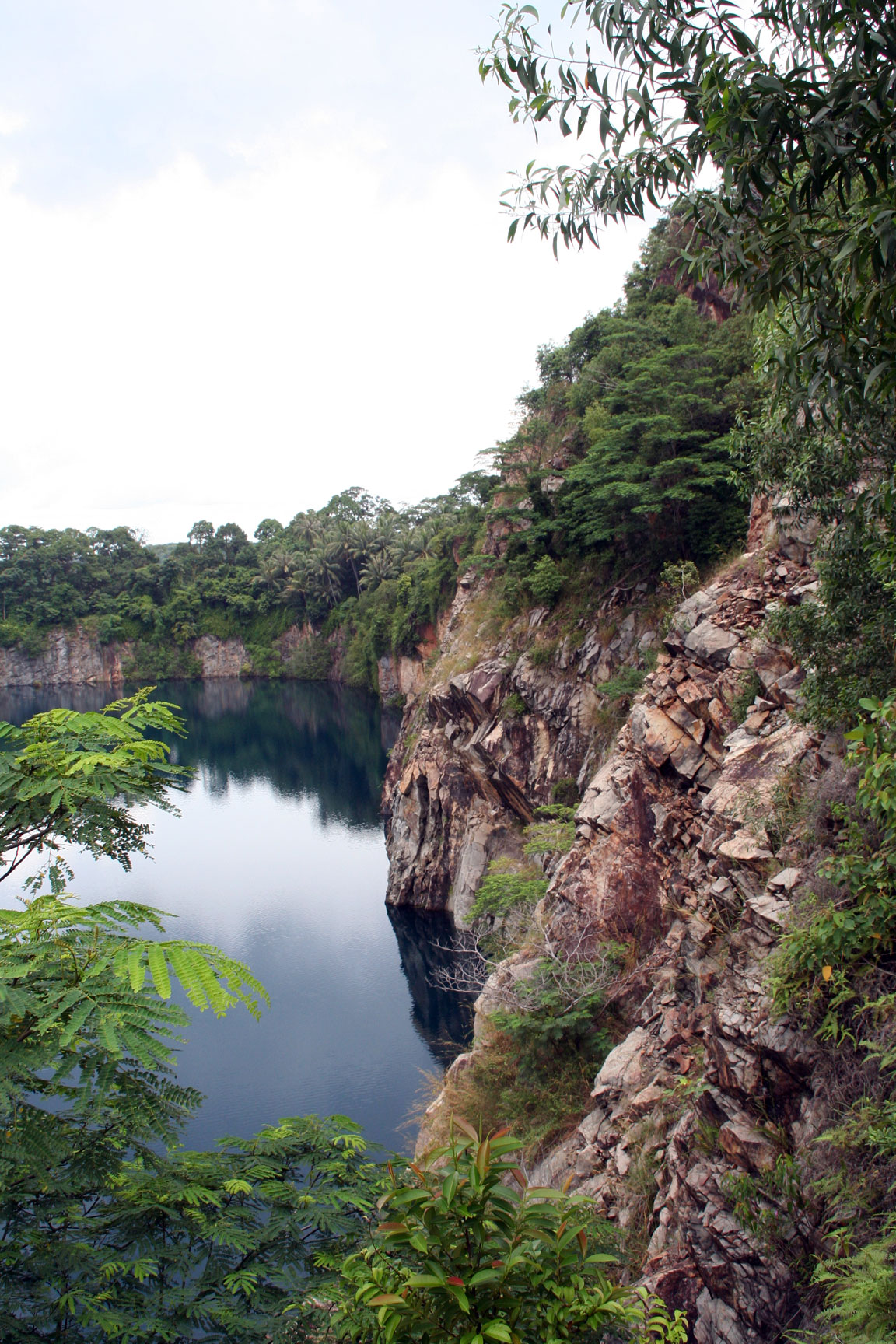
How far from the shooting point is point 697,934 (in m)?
8.20

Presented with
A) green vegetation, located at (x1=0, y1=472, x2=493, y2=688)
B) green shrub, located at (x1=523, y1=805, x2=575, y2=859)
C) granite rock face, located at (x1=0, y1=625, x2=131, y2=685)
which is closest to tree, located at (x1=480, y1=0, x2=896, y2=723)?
green shrub, located at (x1=523, y1=805, x2=575, y2=859)

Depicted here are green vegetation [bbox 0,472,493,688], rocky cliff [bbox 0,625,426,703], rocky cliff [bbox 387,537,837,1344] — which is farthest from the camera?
rocky cliff [bbox 0,625,426,703]

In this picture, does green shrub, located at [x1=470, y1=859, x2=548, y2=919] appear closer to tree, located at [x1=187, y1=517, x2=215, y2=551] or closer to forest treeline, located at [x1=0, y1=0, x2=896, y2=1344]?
forest treeline, located at [x1=0, y1=0, x2=896, y2=1344]

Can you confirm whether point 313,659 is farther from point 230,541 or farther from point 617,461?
point 617,461

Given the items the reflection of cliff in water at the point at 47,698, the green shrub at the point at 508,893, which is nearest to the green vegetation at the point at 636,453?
the green shrub at the point at 508,893

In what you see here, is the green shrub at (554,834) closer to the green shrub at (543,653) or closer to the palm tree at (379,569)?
the green shrub at (543,653)

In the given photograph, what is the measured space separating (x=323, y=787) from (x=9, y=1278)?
4027 cm

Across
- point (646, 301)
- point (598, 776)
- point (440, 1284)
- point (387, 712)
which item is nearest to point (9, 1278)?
point (440, 1284)

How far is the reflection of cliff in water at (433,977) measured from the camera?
68.1ft

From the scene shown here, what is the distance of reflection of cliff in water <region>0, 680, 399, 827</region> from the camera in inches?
1686

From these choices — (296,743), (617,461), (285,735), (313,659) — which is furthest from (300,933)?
(313,659)

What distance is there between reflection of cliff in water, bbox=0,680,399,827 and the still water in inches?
8.5

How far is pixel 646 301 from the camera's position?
23.8 meters

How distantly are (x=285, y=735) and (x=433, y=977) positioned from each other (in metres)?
34.3
